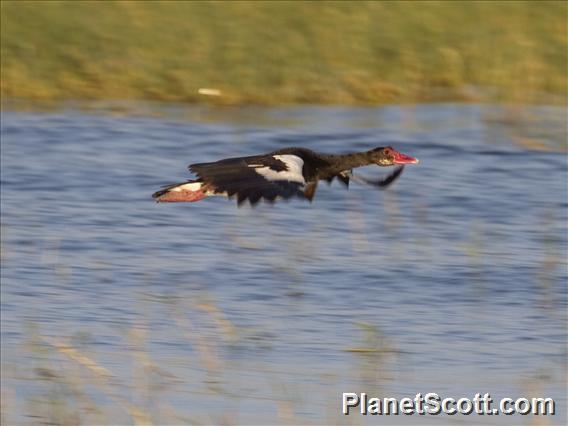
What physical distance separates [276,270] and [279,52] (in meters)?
5.18

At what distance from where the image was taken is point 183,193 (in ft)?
24.2

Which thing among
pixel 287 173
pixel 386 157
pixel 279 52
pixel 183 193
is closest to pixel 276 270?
pixel 386 157

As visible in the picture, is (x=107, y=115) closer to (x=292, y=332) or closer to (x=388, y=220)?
(x=388, y=220)

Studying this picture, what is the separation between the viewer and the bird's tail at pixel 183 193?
7.27 meters

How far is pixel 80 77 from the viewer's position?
1404cm

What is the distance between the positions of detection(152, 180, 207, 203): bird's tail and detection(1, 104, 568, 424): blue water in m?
0.72

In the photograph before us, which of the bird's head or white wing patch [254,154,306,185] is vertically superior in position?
white wing patch [254,154,306,185]

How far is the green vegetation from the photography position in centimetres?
1399

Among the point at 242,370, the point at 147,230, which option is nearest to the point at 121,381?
the point at 242,370

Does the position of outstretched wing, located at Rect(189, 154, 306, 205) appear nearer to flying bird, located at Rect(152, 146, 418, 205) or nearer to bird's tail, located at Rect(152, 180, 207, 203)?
flying bird, located at Rect(152, 146, 418, 205)

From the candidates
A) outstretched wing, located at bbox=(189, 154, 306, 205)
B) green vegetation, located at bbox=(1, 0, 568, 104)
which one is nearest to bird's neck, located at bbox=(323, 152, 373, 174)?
outstretched wing, located at bbox=(189, 154, 306, 205)

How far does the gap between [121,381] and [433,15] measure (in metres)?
8.34

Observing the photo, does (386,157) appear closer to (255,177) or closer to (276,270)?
(276,270)

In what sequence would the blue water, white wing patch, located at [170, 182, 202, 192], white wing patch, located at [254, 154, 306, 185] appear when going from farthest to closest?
white wing patch, located at [170, 182, 202, 192] → the blue water → white wing patch, located at [254, 154, 306, 185]
